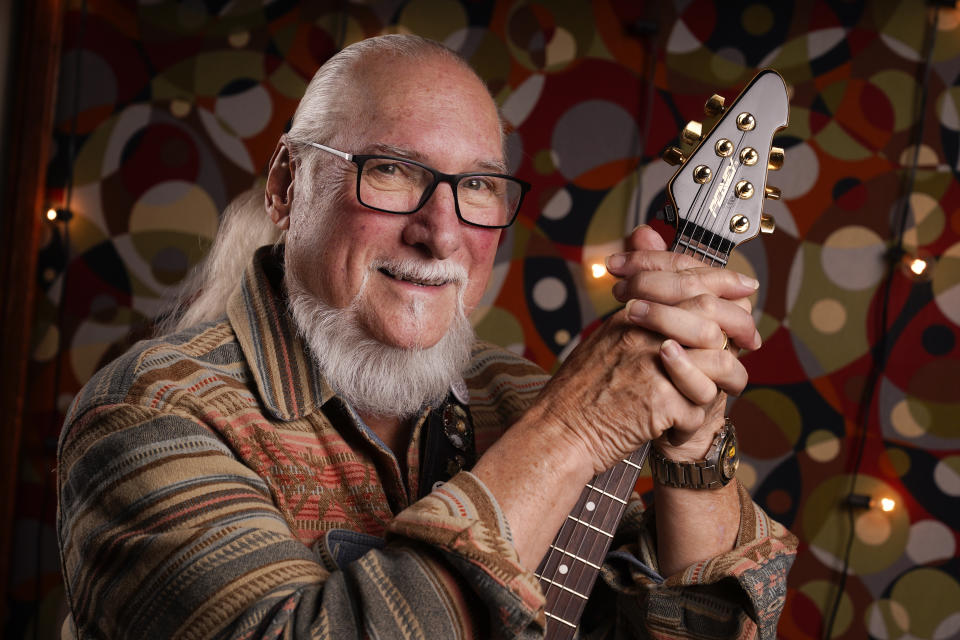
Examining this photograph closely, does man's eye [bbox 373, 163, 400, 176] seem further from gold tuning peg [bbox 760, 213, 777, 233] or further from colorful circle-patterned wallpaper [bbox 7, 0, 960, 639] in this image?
colorful circle-patterned wallpaper [bbox 7, 0, 960, 639]

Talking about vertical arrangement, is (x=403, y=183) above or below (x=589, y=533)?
above

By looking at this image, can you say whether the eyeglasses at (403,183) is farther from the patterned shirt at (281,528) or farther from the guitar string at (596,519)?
the guitar string at (596,519)

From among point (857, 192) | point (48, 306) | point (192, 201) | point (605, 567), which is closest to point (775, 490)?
point (857, 192)

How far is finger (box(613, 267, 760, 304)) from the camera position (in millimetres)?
994

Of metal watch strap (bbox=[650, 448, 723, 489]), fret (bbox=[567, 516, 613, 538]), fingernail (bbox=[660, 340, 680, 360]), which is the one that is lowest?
fret (bbox=[567, 516, 613, 538])

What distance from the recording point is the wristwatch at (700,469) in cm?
113

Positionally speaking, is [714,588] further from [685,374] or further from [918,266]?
[918,266]

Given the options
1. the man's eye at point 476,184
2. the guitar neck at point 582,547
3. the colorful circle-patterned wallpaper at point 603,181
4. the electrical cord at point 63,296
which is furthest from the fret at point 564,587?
the electrical cord at point 63,296

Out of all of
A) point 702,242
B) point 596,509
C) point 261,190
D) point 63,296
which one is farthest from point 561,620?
point 63,296

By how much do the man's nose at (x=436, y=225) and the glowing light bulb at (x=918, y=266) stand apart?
179 centimetres

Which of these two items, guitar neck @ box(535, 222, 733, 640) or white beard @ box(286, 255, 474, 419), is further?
white beard @ box(286, 255, 474, 419)

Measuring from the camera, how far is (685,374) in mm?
936

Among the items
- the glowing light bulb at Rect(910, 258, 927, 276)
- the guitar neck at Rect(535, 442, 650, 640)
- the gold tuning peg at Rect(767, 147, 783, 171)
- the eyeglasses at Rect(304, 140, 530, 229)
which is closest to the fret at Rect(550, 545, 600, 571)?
the guitar neck at Rect(535, 442, 650, 640)

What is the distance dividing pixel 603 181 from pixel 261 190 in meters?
1.41
